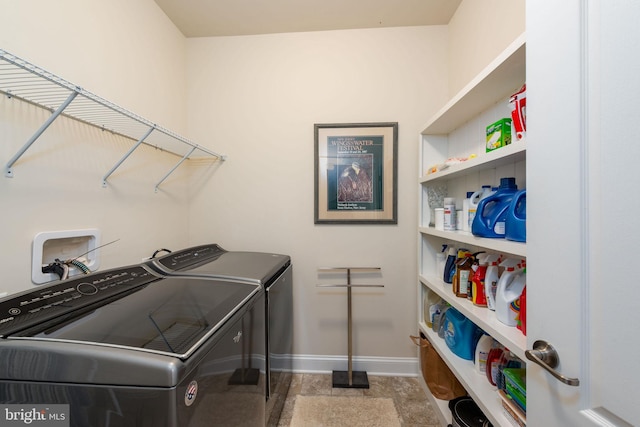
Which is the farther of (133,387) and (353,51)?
(353,51)

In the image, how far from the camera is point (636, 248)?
1.46ft

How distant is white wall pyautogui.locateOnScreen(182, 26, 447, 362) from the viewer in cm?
185

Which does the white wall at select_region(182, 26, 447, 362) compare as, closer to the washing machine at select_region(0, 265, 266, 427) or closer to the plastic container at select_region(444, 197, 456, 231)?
the plastic container at select_region(444, 197, 456, 231)

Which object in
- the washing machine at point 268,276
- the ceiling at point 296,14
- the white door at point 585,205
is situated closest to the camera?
the white door at point 585,205

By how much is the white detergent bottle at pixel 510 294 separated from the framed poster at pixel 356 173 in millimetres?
880

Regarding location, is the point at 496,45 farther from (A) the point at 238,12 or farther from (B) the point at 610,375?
(A) the point at 238,12

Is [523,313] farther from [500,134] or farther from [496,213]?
[500,134]

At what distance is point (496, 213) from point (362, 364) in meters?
1.55

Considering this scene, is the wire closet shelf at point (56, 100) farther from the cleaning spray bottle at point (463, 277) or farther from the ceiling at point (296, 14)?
the cleaning spray bottle at point (463, 277)

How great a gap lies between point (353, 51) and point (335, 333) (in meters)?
2.29

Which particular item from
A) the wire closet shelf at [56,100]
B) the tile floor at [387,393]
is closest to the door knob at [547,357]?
the tile floor at [387,393]

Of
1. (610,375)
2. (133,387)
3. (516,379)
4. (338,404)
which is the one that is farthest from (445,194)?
(133,387)

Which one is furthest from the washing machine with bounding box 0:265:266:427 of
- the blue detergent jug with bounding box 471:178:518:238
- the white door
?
A: the blue detergent jug with bounding box 471:178:518:238

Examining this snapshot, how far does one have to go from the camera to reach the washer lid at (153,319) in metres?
0.62
